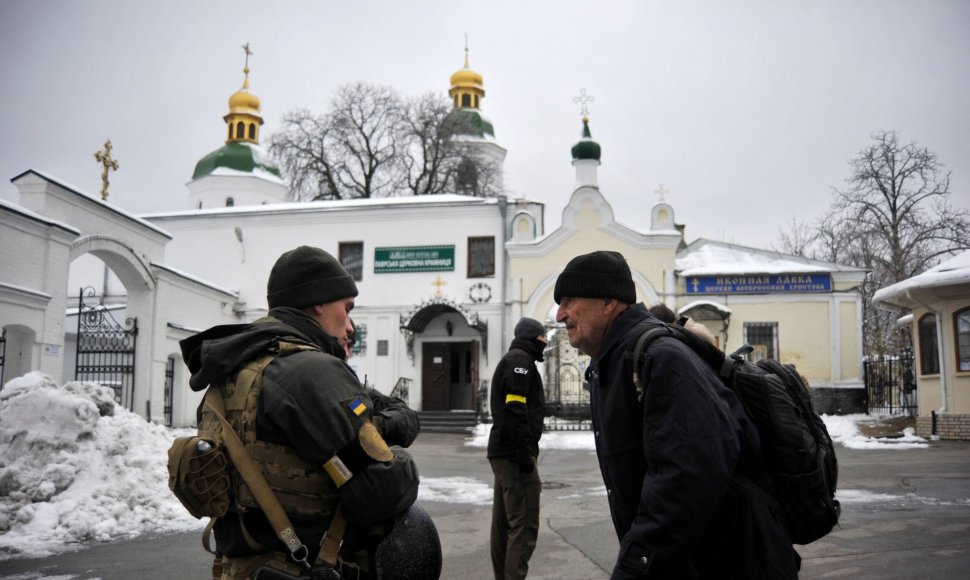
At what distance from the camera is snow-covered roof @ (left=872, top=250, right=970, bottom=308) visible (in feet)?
49.8

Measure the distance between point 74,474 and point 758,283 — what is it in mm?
19817

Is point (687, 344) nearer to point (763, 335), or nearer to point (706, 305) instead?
point (706, 305)

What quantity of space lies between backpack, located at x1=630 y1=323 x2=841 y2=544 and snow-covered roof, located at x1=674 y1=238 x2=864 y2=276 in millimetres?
21140

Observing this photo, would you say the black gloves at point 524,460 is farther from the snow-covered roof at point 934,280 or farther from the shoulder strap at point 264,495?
the snow-covered roof at point 934,280

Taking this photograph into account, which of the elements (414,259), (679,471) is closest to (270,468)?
(679,471)

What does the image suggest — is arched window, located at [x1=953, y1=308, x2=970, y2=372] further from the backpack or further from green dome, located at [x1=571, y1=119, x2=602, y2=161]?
the backpack

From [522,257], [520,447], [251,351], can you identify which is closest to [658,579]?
[251,351]

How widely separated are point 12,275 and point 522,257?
14.9 metres

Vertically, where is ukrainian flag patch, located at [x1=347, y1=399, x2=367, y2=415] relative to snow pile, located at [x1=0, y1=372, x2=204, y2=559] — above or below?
above

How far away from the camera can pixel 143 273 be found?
17.5 metres

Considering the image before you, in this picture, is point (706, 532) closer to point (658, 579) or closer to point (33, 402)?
point (658, 579)

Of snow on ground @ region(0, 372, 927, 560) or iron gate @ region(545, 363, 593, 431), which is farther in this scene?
iron gate @ region(545, 363, 593, 431)

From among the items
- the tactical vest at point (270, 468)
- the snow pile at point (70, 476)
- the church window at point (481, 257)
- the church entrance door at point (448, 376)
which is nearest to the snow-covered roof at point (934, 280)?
the church window at point (481, 257)

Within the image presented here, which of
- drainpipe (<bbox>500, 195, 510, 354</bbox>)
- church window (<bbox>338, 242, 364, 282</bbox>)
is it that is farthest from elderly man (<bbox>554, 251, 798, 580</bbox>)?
church window (<bbox>338, 242, 364, 282</bbox>)
